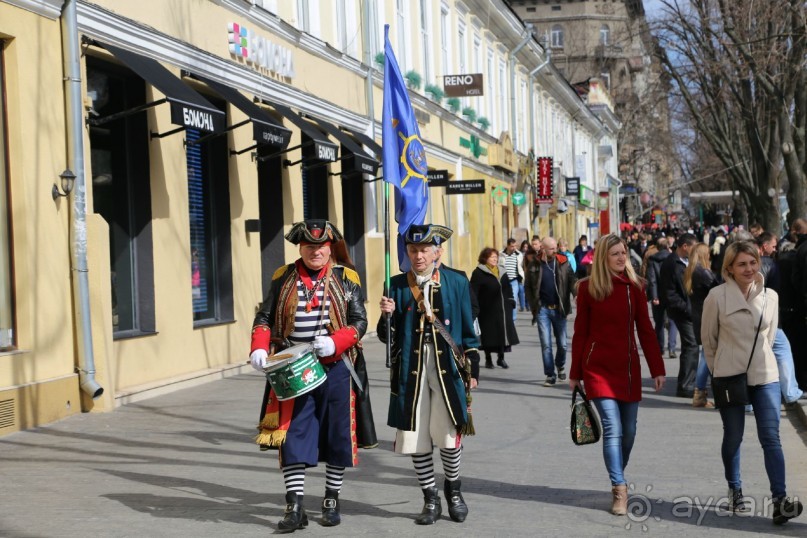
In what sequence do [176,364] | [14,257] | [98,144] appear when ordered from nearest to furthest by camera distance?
[14,257]
[98,144]
[176,364]

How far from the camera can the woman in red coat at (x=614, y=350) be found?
24.3 ft

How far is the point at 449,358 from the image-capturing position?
7188 mm

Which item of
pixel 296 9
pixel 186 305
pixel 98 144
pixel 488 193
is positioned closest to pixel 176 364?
pixel 186 305

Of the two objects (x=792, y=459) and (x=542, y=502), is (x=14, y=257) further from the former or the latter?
(x=792, y=459)

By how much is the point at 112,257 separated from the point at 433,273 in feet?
22.5

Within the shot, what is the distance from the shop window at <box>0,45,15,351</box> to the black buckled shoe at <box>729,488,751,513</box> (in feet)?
21.3

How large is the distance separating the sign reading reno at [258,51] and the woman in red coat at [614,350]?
382 inches

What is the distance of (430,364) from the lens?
7.20 m

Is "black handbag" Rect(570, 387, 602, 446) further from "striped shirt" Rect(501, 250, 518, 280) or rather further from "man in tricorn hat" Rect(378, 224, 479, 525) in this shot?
"striped shirt" Rect(501, 250, 518, 280)

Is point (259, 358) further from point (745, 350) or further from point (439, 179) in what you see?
point (439, 179)

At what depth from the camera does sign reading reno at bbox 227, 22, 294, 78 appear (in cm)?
1631

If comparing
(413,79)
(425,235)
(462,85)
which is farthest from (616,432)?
(462,85)

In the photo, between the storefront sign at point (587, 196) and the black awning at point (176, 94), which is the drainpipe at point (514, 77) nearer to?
the storefront sign at point (587, 196)

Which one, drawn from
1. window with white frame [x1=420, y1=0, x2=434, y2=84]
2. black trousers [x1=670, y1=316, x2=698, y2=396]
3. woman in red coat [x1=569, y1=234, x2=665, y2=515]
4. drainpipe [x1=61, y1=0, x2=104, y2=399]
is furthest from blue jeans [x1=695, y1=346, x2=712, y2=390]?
window with white frame [x1=420, y1=0, x2=434, y2=84]
